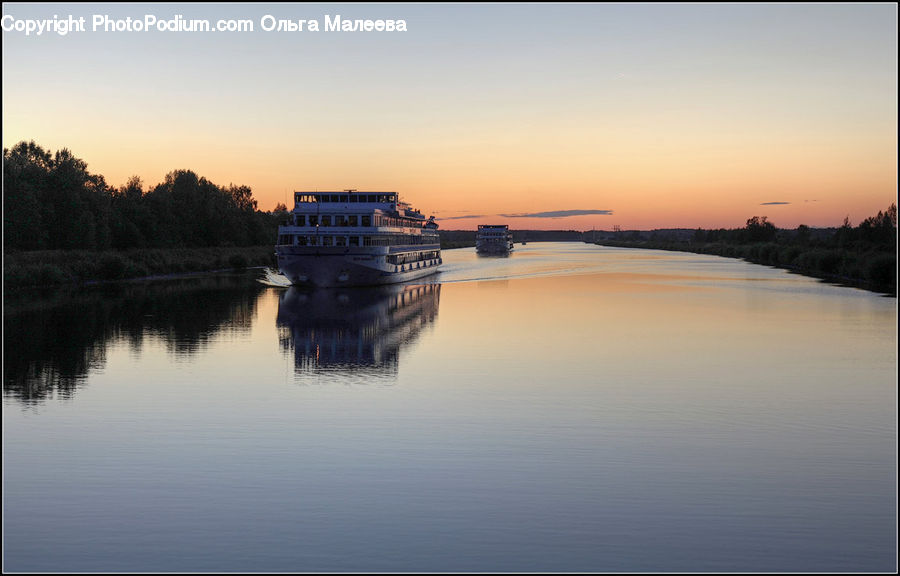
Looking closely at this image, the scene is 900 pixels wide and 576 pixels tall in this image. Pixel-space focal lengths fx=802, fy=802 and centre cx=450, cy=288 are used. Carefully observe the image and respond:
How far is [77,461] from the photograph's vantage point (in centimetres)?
1470

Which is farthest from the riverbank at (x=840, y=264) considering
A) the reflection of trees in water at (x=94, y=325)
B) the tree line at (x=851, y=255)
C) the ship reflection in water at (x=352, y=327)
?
the reflection of trees in water at (x=94, y=325)

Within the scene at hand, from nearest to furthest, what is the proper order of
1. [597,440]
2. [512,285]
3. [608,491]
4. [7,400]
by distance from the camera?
[608,491], [597,440], [7,400], [512,285]

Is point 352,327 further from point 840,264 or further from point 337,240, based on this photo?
point 840,264

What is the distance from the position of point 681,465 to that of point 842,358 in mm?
17699

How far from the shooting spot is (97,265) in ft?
232

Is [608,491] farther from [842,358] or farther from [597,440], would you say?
[842,358]

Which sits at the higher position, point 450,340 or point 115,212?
point 115,212

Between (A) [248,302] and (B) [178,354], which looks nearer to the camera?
(B) [178,354]

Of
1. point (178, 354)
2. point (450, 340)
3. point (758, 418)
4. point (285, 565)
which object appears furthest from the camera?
point (450, 340)

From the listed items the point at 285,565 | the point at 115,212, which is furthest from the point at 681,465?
the point at 115,212

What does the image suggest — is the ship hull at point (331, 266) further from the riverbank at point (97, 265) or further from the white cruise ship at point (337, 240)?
the riverbank at point (97, 265)

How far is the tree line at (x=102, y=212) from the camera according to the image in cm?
8231

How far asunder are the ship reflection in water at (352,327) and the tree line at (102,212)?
35.3 metres

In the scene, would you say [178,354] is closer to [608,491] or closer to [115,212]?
[608,491]
